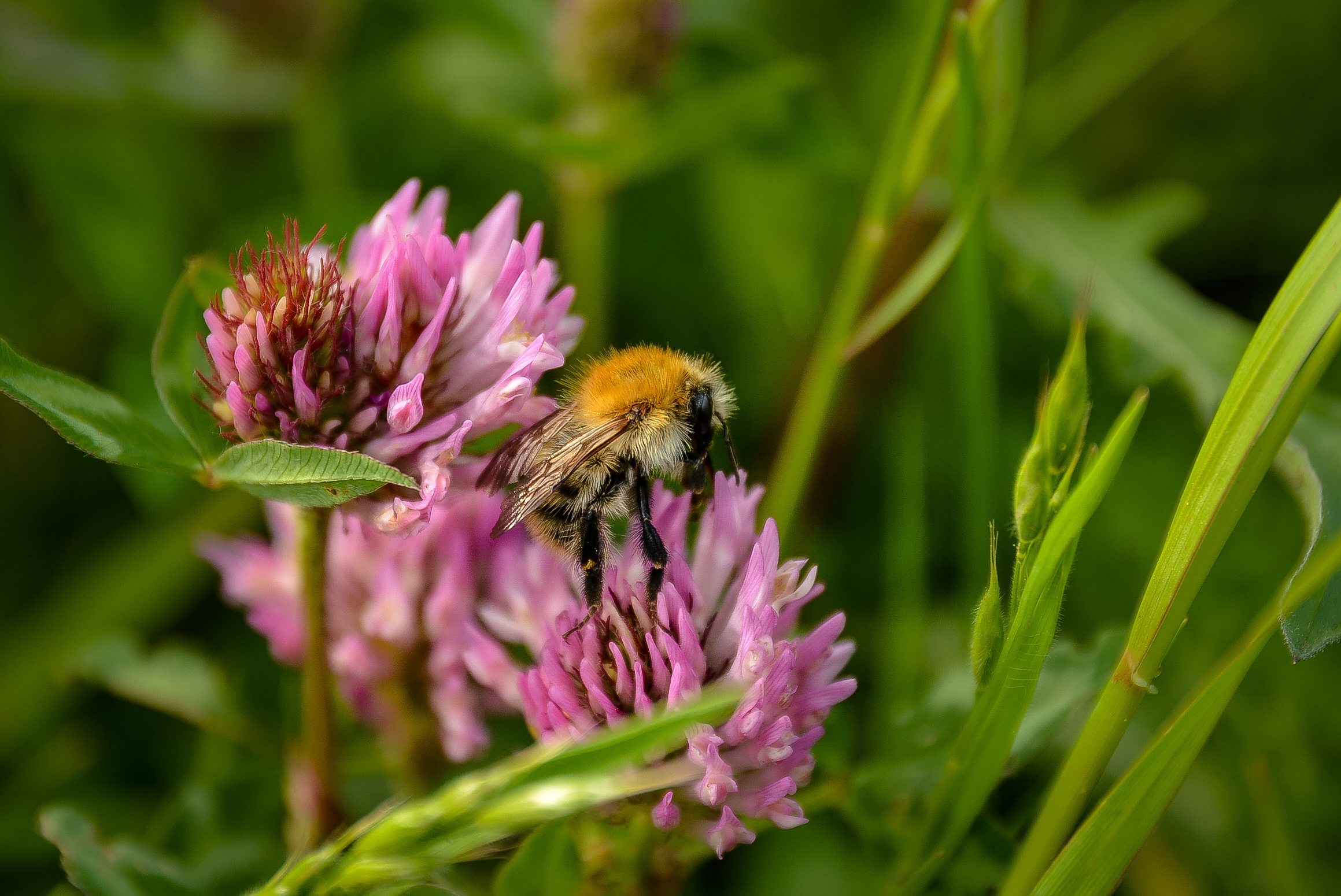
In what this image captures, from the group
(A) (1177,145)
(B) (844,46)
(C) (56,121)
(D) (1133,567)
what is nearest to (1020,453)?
(D) (1133,567)

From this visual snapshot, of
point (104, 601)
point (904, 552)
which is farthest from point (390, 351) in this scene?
point (104, 601)

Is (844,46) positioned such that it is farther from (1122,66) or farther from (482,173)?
(482,173)

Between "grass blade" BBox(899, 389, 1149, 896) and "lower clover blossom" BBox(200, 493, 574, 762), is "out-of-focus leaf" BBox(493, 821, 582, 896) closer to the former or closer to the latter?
"lower clover blossom" BBox(200, 493, 574, 762)

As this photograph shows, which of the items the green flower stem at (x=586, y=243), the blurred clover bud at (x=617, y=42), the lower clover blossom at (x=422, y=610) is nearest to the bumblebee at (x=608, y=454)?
the lower clover blossom at (x=422, y=610)

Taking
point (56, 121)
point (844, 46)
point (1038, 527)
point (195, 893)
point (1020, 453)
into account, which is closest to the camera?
point (1038, 527)

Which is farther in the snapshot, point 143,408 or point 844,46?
point 844,46

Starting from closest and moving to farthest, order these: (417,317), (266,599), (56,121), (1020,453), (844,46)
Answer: (417,317) → (266,599) → (1020,453) → (56,121) → (844,46)

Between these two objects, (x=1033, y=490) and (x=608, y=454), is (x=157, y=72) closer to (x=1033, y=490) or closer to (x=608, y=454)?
(x=608, y=454)
